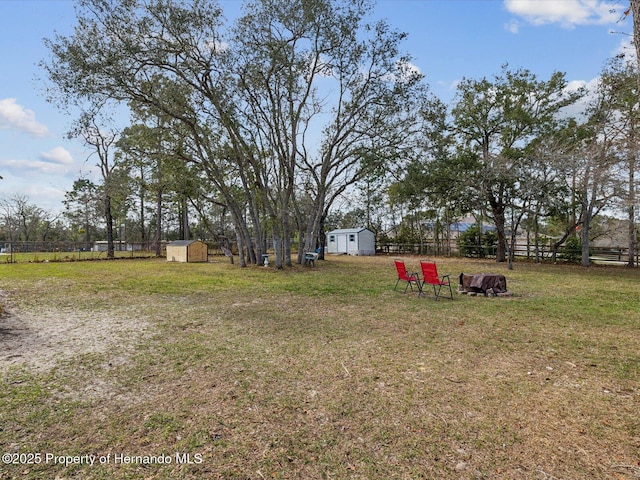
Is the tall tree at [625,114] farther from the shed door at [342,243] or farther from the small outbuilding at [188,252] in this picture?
the small outbuilding at [188,252]

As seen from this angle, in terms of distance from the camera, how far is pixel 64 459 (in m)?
2.01

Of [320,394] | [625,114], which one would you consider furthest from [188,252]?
[625,114]

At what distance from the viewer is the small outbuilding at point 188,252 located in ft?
61.1

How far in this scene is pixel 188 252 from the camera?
731 inches

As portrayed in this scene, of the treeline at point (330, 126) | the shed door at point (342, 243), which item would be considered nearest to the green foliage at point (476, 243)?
the treeline at point (330, 126)

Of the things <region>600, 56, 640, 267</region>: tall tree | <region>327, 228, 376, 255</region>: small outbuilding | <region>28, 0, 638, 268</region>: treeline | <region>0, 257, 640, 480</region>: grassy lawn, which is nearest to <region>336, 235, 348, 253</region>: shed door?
<region>327, 228, 376, 255</region>: small outbuilding

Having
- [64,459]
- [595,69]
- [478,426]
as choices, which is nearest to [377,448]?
[478,426]

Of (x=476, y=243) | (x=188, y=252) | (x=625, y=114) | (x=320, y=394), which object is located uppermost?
(x=625, y=114)

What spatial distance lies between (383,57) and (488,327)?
11.9 meters

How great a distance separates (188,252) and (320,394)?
17277 mm

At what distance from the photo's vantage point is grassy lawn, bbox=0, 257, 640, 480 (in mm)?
2010

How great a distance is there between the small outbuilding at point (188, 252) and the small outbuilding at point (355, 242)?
11.8 meters

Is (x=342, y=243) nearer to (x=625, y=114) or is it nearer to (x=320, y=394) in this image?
(x=625, y=114)

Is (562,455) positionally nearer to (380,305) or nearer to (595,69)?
(380,305)
